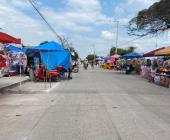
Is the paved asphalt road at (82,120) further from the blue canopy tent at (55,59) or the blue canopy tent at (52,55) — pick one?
the blue canopy tent at (55,59)

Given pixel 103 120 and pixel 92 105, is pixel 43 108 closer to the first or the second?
pixel 92 105

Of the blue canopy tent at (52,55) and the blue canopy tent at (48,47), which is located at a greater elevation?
the blue canopy tent at (48,47)

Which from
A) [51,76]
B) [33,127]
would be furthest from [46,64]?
[33,127]

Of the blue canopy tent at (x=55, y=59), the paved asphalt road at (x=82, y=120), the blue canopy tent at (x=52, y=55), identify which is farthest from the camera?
the blue canopy tent at (x=55, y=59)

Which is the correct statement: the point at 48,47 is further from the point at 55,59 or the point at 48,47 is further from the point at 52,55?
the point at 55,59

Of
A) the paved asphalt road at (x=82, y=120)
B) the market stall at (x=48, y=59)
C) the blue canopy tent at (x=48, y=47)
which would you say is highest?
the blue canopy tent at (x=48, y=47)

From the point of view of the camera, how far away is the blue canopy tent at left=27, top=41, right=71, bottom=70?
28641 mm

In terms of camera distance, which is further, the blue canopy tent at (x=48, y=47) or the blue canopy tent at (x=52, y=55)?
the blue canopy tent at (x=52, y=55)

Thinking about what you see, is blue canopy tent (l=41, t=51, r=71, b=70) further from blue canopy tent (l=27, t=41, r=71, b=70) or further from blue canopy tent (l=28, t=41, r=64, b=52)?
blue canopy tent (l=28, t=41, r=64, b=52)

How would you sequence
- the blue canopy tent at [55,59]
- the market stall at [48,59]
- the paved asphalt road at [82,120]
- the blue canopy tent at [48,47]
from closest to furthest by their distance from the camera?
the paved asphalt road at [82,120]
the market stall at [48,59]
the blue canopy tent at [48,47]
the blue canopy tent at [55,59]

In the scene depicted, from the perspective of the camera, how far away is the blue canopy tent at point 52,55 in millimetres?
28641

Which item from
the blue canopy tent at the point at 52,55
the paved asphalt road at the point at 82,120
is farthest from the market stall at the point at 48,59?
the paved asphalt road at the point at 82,120

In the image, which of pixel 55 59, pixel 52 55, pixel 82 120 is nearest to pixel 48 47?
pixel 52 55

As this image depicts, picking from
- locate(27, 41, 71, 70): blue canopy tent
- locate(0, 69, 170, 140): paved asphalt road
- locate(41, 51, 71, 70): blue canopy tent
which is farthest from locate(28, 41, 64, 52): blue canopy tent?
locate(0, 69, 170, 140): paved asphalt road
